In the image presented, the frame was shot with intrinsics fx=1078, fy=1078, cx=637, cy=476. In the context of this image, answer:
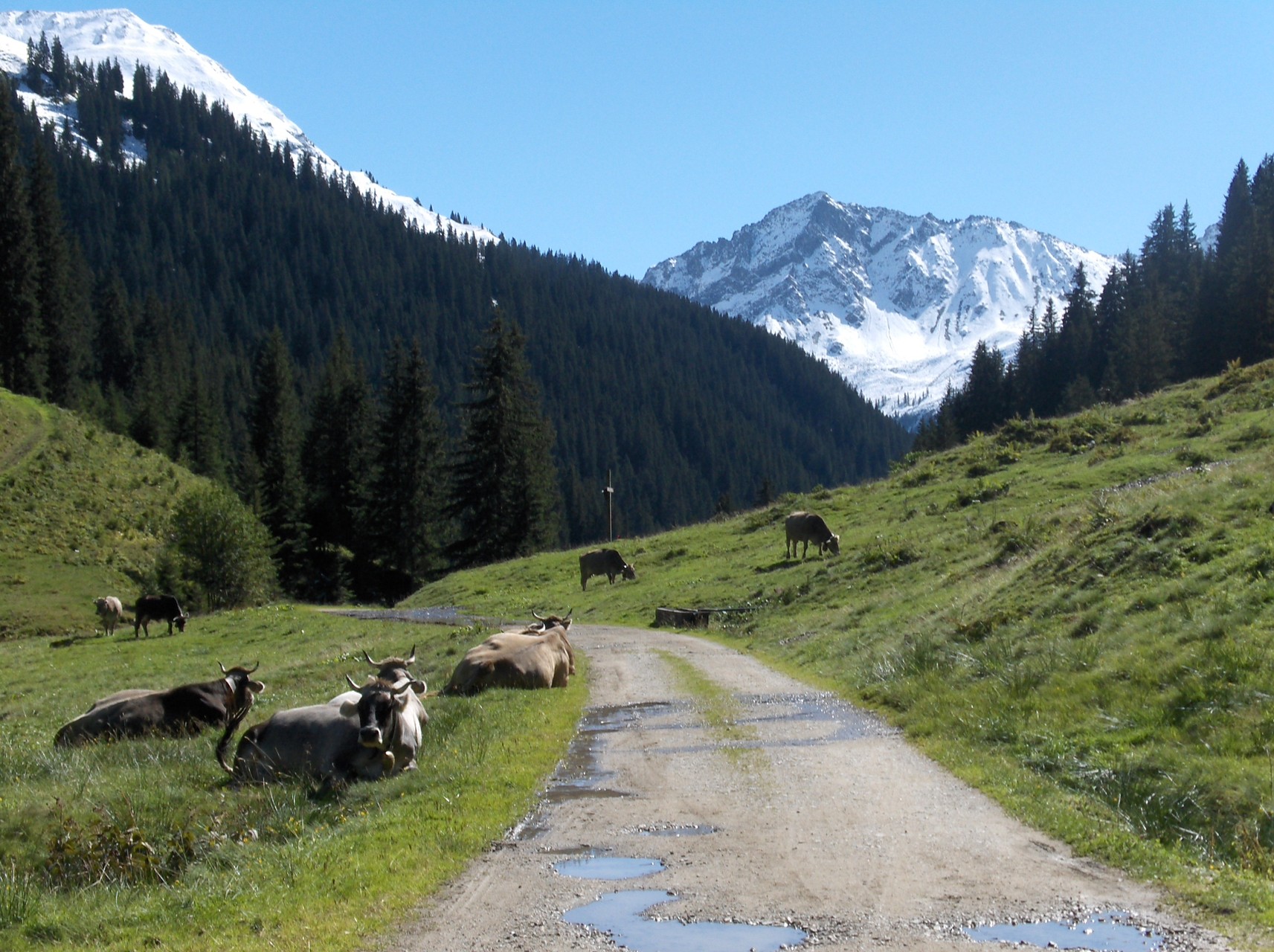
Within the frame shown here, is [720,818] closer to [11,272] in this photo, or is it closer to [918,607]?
[918,607]

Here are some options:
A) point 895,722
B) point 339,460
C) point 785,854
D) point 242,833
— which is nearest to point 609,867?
point 785,854

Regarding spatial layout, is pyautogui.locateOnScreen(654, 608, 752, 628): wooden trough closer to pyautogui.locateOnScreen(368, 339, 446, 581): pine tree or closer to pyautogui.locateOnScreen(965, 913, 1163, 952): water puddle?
pyautogui.locateOnScreen(965, 913, 1163, 952): water puddle

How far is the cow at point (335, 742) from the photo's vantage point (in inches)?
465

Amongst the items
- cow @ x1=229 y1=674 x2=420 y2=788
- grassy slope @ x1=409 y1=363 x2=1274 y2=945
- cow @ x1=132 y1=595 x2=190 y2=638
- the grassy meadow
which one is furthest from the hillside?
cow @ x1=229 y1=674 x2=420 y2=788

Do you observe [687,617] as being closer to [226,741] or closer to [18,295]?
[226,741]

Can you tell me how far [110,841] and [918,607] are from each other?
56.0ft

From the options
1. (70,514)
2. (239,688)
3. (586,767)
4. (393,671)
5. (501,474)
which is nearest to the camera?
(586,767)

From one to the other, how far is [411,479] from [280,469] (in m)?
14.3

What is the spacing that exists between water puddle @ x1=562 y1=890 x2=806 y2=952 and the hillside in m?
43.6

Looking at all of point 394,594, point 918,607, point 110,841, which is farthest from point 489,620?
point 394,594

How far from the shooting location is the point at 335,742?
12375 mm

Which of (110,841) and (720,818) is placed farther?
(110,841)

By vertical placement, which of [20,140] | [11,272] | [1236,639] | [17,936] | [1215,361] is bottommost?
[17,936]

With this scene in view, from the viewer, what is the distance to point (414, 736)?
13062 millimetres
